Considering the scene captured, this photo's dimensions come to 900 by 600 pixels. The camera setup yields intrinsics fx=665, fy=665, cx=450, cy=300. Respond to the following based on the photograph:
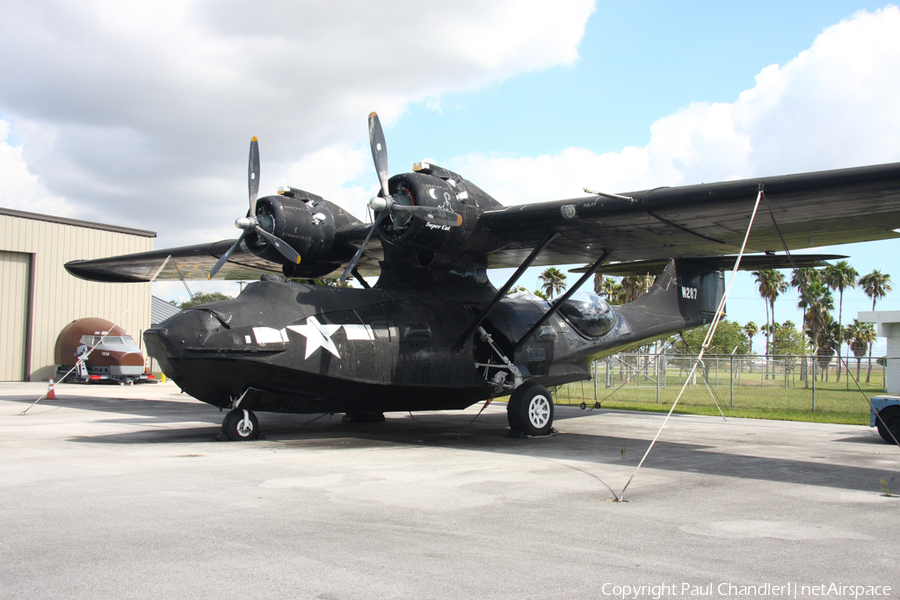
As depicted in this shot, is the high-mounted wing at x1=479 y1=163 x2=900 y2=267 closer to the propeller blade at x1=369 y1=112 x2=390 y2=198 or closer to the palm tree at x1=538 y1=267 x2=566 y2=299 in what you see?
the propeller blade at x1=369 y1=112 x2=390 y2=198

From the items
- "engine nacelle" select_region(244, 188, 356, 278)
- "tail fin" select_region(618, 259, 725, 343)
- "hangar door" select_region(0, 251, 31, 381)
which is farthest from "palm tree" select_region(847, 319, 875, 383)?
"hangar door" select_region(0, 251, 31, 381)

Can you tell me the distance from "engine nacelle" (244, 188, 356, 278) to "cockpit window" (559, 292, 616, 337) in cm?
569

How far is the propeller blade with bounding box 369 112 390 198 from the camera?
12.3 meters

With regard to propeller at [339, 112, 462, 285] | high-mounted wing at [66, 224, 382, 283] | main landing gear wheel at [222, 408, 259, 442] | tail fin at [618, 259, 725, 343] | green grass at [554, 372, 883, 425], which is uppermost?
propeller at [339, 112, 462, 285]

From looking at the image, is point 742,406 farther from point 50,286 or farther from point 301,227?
point 50,286

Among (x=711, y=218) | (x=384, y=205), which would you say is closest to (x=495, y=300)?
(x=384, y=205)

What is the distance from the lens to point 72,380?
33.1 meters

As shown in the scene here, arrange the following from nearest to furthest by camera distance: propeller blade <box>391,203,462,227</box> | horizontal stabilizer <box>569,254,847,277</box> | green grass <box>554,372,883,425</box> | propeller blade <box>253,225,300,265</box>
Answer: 1. propeller blade <box>391,203,462,227</box>
2. propeller blade <box>253,225,300,265</box>
3. horizontal stabilizer <box>569,254,847,277</box>
4. green grass <box>554,372,883,425</box>

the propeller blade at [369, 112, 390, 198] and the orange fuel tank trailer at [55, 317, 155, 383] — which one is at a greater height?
the propeller blade at [369, 112, 390, 198]

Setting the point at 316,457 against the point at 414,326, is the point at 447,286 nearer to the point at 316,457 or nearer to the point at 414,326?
the point at 414,326

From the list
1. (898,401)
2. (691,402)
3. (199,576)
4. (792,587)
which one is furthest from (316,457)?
(691,402)

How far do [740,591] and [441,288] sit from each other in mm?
10643

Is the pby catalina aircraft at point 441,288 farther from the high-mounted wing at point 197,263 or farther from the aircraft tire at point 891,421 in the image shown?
the aircraft tire at point 891,421

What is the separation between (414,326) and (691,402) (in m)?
16.3
